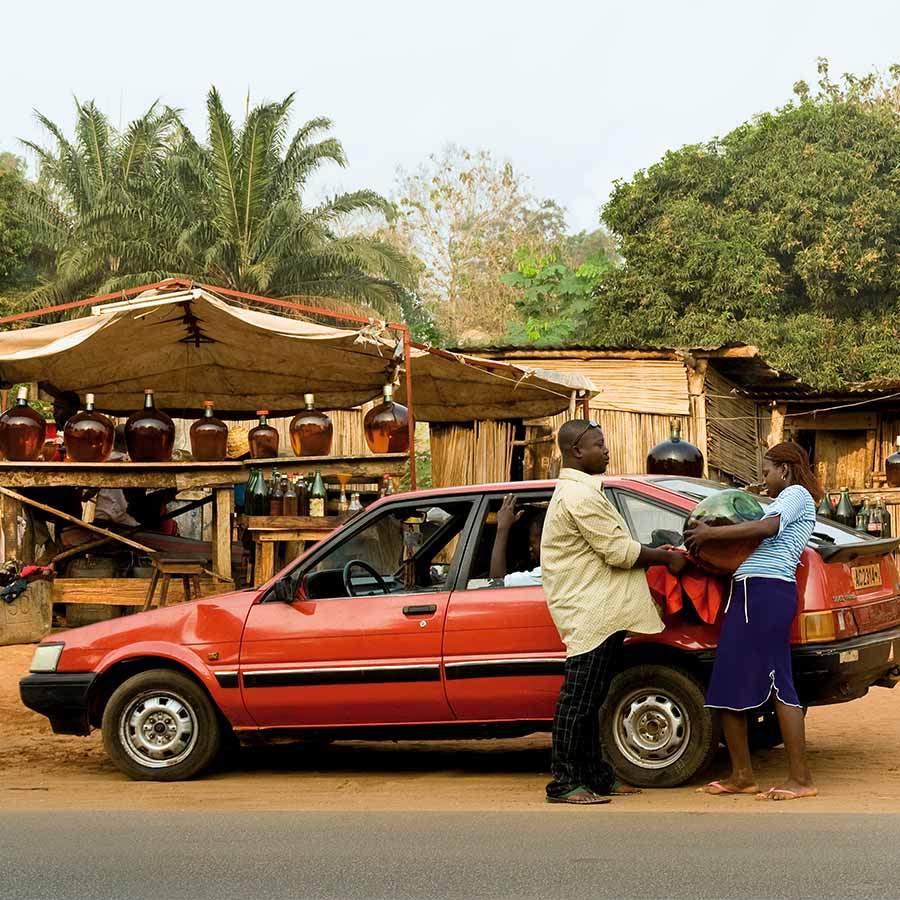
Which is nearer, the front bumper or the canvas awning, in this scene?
the front bumper

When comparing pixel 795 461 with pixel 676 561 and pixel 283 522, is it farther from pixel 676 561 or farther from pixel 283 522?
pixel 283 522

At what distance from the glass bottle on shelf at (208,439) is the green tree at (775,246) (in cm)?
1832

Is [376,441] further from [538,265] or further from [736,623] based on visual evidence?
[538,265]

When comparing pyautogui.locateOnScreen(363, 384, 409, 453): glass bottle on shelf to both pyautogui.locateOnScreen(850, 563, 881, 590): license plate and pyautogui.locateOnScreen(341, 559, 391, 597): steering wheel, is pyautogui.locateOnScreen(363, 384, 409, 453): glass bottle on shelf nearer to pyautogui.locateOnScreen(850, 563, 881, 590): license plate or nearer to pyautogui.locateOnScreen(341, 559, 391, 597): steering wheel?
pyautogui.locateOnScreen(341, 559, 391, 597): steering wheel

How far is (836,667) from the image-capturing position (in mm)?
5930

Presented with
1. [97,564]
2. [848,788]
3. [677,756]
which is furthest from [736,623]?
[97,564]

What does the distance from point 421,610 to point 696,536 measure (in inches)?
58.6

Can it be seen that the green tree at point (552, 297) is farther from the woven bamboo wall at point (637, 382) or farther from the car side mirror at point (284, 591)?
the car side mirror at point (284, 591)

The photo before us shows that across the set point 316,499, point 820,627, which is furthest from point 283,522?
point 820,627

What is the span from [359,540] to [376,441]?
6.12 feet

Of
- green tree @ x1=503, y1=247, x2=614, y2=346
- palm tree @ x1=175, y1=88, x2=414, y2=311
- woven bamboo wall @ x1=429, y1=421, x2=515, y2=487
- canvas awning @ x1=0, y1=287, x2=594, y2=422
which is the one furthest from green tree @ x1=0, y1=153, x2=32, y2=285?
canvas awning @ x1=0, y1=287, x2=594, y2=422

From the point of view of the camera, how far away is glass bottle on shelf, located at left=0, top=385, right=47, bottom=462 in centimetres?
1123

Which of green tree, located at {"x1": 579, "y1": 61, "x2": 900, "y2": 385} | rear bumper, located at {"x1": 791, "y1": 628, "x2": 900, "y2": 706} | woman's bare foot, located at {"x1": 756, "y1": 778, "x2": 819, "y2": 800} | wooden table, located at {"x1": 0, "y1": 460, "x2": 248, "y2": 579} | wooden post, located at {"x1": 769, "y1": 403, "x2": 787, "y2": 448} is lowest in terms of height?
woman's bare foot, located at {"x1": 756, "y1": 778, "x2": 819, "y2": 800}

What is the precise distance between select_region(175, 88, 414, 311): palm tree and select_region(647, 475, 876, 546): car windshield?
76.6 ft
